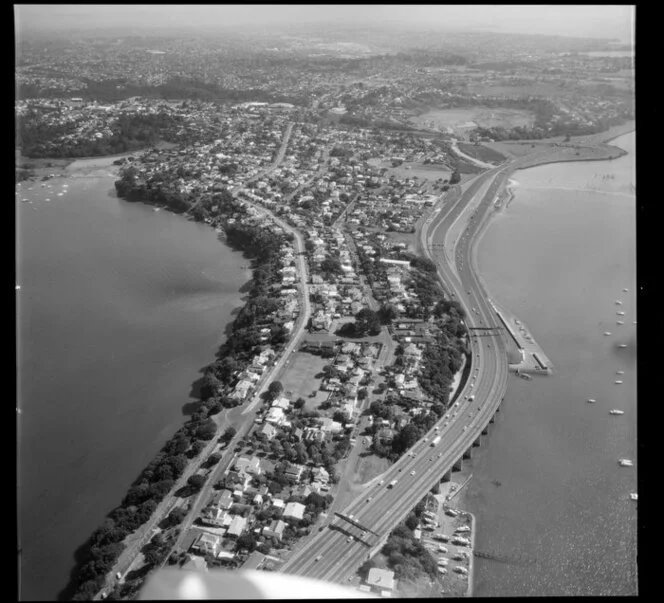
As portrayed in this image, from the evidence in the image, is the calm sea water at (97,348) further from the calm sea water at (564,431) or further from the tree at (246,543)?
the calm sea water at (564,431)

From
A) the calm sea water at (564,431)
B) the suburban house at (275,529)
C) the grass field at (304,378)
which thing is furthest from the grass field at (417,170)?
the suburban house at (275,529)

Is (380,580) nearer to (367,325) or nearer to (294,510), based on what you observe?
(294,510)

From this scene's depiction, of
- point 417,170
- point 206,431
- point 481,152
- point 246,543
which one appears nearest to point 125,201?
point 417,170

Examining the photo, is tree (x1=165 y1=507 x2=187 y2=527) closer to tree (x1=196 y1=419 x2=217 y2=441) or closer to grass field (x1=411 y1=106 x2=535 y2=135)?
tree (x1=196 y1=419 x2=217 y2=441)

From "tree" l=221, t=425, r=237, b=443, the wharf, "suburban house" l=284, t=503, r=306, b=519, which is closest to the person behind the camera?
"suburban house" l=284, t=503, r=306, b=519

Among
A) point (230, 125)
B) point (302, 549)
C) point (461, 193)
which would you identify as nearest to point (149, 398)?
point (302, 549)

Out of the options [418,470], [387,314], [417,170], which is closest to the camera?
[418,470]

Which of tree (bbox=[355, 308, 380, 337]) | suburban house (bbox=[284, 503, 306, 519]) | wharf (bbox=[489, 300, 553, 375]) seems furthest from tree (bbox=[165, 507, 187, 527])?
wharf (bbox=[489, 300, 553, 375])
